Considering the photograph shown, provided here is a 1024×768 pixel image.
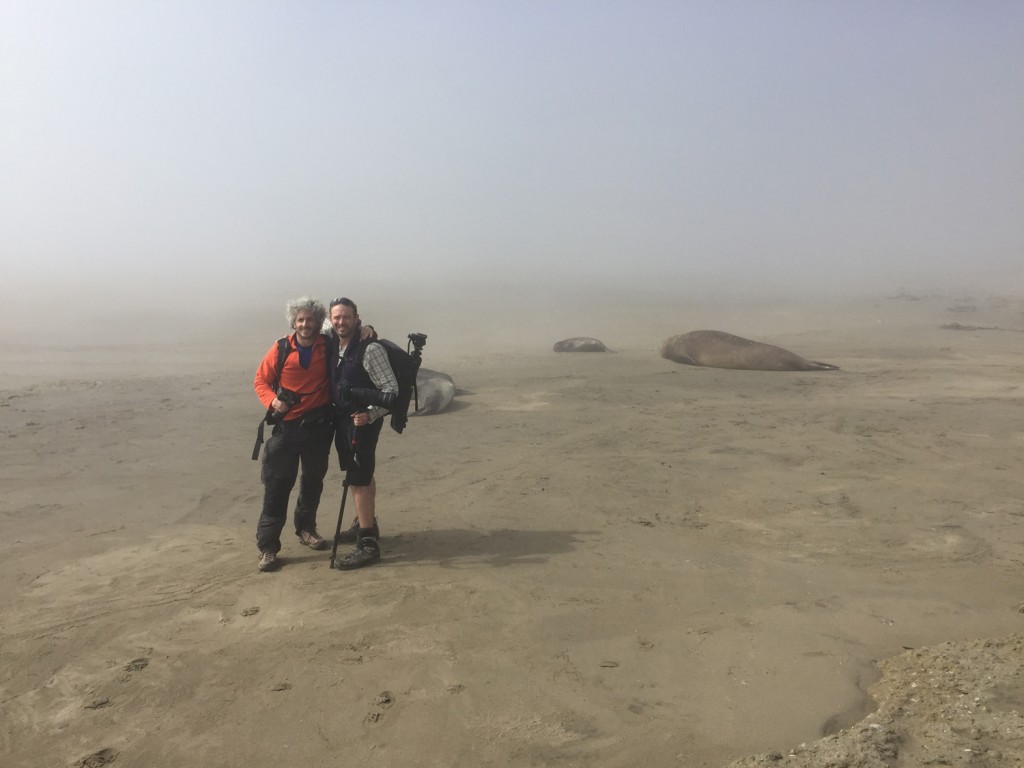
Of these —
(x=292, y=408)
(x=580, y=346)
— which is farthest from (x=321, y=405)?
(x=580, y=346)

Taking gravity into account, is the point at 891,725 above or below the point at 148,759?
above

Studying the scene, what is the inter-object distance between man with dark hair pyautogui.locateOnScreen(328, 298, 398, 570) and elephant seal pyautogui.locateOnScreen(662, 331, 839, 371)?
1005 cm

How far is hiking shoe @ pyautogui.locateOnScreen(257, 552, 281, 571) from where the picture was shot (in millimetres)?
4965

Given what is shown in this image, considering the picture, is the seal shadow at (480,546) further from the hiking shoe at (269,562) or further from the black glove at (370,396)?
the black glove at (370,396)

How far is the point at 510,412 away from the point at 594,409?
44.7 inches

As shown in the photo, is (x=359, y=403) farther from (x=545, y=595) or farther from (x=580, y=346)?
(x=580, y=346)

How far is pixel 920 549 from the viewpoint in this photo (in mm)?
5012

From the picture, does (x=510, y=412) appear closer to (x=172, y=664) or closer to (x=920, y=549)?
(x=920, y=549)

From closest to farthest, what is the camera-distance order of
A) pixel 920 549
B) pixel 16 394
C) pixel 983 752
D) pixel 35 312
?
pixel 983 752 → pixel 920 549 → pixel 16 394 → pixel 35 312

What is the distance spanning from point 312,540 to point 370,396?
1274 mm

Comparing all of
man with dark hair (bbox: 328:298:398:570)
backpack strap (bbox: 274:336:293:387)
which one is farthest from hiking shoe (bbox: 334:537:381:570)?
backpack strap (bbox: 274:336:293:387)

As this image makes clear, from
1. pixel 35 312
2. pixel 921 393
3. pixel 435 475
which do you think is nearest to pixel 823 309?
pixel 921 393

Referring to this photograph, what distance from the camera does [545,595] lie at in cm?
447

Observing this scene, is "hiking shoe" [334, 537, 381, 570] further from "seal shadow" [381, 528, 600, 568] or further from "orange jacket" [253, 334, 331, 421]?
"orange jacket" [253, 334, 331, 421]
